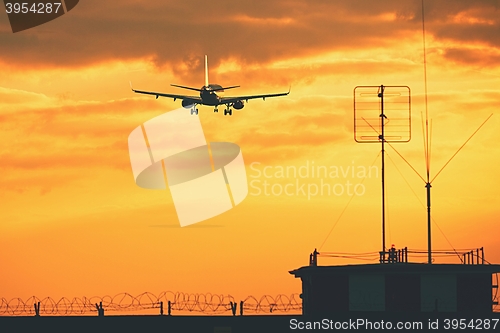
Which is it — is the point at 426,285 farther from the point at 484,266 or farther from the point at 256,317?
the point at 256,317

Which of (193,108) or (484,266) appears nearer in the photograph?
(484,266)

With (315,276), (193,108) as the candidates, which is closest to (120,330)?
(315,276)

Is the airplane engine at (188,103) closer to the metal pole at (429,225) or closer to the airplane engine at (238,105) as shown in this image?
the airplane engine at (238,105)

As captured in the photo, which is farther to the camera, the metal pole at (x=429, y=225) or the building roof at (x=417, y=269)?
the metal pole at (x=429, y=225)

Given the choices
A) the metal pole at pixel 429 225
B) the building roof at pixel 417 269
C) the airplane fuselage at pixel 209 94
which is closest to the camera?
the building roof at pixel 417 269

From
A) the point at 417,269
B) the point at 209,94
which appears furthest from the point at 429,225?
the point at 209,94

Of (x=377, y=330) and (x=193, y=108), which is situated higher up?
(x=193, y=108)

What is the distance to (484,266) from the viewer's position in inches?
2484

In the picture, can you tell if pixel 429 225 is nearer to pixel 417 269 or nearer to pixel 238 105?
pixel 417 269

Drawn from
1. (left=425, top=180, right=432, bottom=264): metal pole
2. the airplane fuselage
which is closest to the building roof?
(left=425, top=180, right=432, bottom=264): metal pole

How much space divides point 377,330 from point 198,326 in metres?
10.1

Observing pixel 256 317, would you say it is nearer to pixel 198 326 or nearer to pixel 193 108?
pixel 198 326

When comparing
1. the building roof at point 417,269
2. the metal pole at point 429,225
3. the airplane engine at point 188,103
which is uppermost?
the airplane engine at point 188,103

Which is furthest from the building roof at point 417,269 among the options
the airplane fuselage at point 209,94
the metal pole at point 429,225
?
the airplane fuselage at point 209,94
